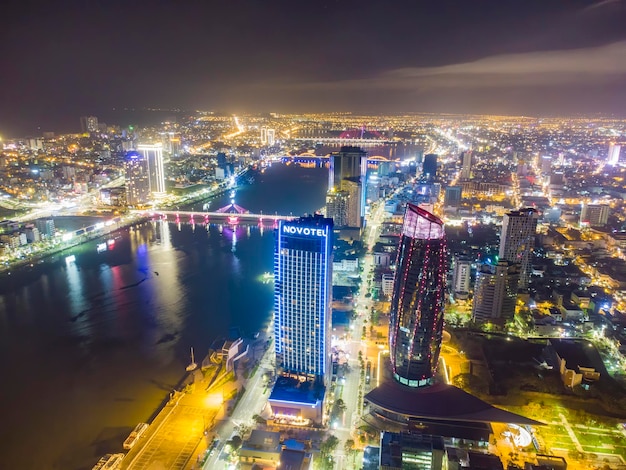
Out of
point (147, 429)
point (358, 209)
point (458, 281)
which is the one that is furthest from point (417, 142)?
point (147, 429)

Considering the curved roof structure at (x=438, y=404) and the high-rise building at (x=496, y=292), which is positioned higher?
the high-rise building at (x=496, y=292)

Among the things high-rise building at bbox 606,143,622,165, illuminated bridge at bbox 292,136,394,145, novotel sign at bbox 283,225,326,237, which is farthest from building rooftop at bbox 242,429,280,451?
illuminated bridge at bbox 292,136,394,145

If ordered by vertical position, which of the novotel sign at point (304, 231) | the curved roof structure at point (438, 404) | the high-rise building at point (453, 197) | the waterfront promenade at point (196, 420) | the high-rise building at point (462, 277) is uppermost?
the novotel sign at point (304, 231)

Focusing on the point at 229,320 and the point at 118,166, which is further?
the point at 118,166

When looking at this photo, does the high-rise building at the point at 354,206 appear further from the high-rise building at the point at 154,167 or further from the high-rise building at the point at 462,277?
the high-rise building at the point at 154,167

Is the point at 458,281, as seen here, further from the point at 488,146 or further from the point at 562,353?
the point at 488,146

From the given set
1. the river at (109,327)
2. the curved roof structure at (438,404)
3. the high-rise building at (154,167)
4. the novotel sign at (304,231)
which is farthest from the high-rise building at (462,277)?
the high-rise building at (154,167)

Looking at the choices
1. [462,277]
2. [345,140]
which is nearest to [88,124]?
[345,140]
